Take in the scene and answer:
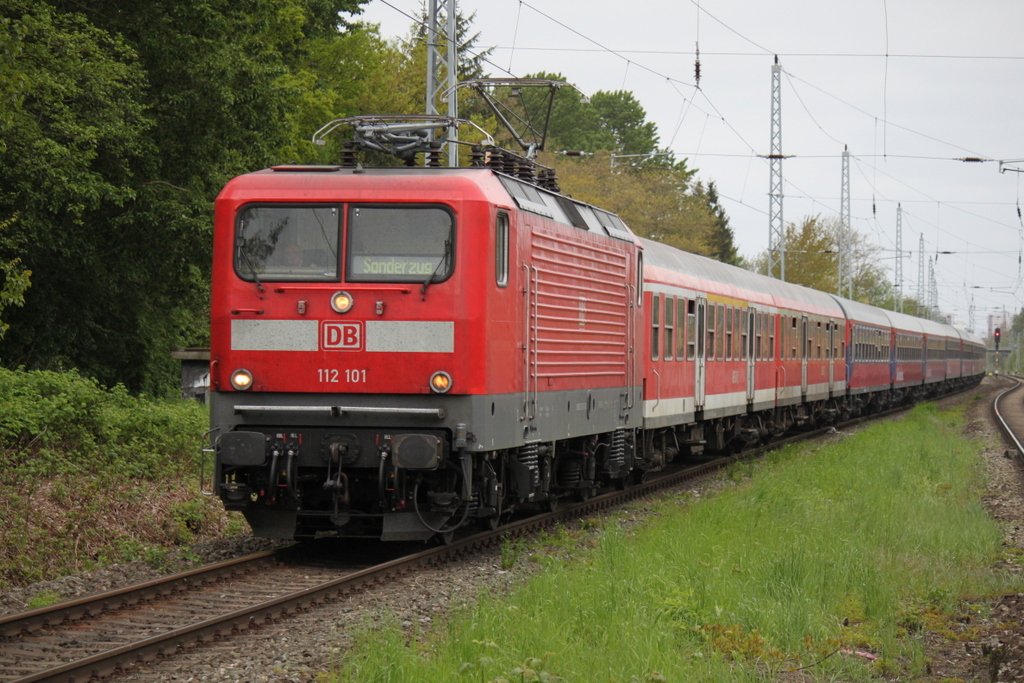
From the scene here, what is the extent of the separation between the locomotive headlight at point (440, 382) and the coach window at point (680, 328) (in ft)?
26.8

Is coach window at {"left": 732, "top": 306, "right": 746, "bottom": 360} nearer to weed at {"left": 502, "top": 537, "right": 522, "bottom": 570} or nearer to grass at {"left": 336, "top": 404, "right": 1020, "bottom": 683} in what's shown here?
grass at {"left": 336, "top": 404, "right": 1020, "bottom": 683}

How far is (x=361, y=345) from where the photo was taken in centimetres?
959

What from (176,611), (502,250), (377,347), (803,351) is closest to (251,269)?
(377,347)

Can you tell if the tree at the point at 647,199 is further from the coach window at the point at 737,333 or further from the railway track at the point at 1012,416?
the coach window at the point at 737,333

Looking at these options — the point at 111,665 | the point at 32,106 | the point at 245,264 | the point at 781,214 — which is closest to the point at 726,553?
the point at 245,264

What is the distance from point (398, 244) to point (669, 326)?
784cm

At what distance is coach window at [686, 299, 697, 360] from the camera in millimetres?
17938

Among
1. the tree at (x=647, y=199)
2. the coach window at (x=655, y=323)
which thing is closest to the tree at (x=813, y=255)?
the tree at (x=647, y=199)

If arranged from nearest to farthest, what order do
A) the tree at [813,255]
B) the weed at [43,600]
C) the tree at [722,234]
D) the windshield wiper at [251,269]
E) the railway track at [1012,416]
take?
1. the weed at [43,600]
2. the windshield wiper at [251,269]
3. the railway track at [1012,416]
4. the tree at [813,255]
5. the tree at [722,234]

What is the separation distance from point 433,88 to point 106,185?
4899 millimetres

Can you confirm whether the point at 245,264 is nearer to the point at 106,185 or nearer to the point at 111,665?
the point at 111,665

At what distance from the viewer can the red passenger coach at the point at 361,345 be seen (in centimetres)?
952

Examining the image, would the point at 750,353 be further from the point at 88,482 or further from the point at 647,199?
the point at 647,199

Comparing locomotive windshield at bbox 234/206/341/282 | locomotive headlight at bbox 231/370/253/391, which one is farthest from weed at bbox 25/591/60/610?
locomotive windshield at bbox 234/206/341/282
